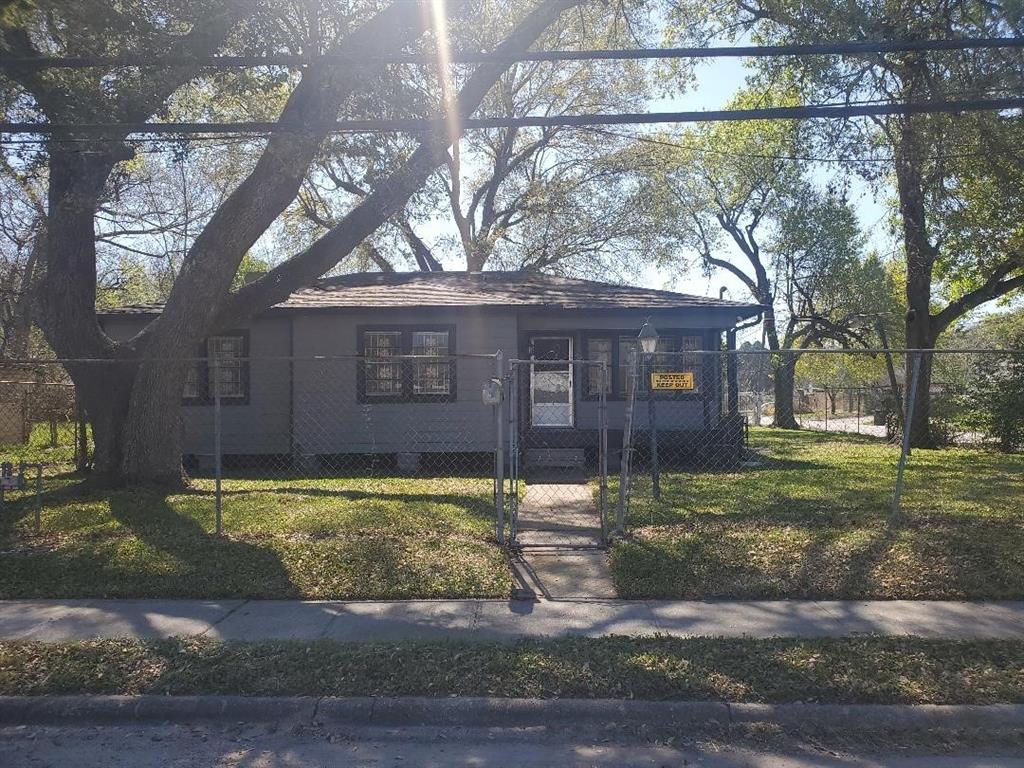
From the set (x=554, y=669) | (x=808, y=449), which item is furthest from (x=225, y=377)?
(x=808, y=449)

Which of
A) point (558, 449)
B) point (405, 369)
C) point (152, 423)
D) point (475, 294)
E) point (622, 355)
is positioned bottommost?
point (558, 449)

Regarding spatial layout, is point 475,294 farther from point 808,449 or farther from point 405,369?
point 808,449

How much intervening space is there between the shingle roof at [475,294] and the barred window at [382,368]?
0.70m

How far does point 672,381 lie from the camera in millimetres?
10195

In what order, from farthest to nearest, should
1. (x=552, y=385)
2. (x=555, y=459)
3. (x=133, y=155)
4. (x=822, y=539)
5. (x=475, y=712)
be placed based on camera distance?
(x=552, y=385) → (x=555, y=459) → (x=133, y=155) → (x=822, y=539) → (x=475, y=712)

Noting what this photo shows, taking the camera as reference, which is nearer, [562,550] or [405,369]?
[562,550]

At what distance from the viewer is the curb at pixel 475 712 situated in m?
4.54

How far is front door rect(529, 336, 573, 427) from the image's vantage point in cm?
1586

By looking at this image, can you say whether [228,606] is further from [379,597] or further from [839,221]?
[839,221]

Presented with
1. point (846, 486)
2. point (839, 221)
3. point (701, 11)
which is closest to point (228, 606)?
point (846, 486)

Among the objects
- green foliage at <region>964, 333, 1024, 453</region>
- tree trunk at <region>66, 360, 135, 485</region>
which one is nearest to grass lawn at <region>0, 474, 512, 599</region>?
tree trunk at <region>66, 360, 135, 485</region>

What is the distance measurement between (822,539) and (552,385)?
8.30 meters

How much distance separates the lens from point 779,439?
886 inches

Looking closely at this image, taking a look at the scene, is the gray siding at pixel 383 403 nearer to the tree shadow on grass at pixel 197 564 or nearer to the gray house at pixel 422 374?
the gray house at pixel 422 374
